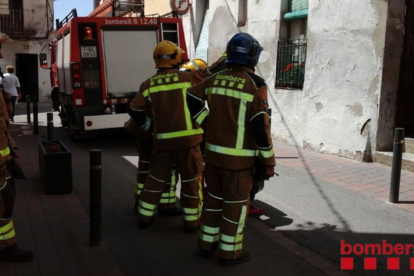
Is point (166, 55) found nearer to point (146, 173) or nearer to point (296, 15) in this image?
point (146, 173)

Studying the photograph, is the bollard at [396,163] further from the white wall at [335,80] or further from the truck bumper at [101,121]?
the truck bumper at [101,121]

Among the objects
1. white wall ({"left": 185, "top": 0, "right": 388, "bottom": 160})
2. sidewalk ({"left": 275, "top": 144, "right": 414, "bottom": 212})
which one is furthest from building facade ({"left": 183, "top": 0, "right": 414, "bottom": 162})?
sidewalk ({"left": 275, "top": 144, "right": 414, "bottom": 212})

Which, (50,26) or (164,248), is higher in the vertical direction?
(50,26)

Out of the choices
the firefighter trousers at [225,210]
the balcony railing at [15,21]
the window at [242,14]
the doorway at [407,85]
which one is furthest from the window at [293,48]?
the balcony railing at [15,21]

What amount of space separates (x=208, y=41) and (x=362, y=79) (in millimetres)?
6918

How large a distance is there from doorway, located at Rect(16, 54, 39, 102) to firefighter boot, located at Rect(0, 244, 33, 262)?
24431 millimetres

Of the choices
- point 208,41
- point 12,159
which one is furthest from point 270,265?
point 208,41

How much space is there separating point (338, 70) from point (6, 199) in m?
7.00

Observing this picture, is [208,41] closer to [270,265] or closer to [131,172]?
[131,172]

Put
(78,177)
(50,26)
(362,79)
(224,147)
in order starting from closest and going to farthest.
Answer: (224,147)
(78,177)
(362,79)
(50,26)

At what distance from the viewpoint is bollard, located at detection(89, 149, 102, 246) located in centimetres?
432

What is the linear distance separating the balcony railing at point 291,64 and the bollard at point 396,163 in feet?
15.6

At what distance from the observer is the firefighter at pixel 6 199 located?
13.1 feet

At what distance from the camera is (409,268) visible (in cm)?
418
